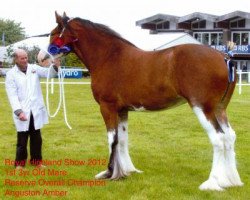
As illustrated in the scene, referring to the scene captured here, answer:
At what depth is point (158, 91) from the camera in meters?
5.86

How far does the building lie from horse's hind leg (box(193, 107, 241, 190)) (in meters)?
45.7

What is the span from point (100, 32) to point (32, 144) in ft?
6.97

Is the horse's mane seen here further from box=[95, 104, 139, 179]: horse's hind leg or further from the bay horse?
box=[95, 104, 139, 179]: horse's hind leg

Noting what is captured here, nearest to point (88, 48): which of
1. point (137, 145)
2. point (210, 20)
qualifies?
point (137, 145)

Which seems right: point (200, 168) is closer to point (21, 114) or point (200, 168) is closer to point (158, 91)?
point (158, 91)

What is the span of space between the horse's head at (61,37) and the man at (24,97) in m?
0.33

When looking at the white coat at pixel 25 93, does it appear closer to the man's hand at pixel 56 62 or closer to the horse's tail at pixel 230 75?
Answer: the man's hand at pixel 56 62

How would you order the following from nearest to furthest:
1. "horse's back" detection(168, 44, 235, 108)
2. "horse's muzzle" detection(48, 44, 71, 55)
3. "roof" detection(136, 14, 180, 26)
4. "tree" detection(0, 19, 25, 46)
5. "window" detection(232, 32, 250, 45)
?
1. "horse's back" detection(168, 44, 235, 108)
2. "horse's muzzle" detection(48, 44, 71, 55)
3. "window" detection(232, 32, 250, 45)
4. "roof" detection(136, 14, 180, 26)
5. "tree" detection(0, 19, 25, 46)

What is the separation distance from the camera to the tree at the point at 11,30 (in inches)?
3554

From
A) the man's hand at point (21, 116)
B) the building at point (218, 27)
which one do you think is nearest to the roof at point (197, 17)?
the building at point (218, 27)

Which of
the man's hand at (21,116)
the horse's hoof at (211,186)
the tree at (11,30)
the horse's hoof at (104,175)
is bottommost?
the tree at (11,30)

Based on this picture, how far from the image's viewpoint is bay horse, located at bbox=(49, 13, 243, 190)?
18.4ft

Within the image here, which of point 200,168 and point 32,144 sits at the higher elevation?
point 32,144

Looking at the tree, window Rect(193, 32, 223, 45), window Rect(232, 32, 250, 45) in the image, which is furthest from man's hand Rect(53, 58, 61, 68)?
the tree
